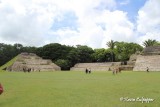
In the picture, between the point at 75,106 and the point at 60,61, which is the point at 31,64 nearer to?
the point at 60,61

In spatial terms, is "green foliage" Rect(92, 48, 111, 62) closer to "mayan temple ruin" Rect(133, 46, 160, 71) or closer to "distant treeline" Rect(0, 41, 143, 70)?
"distant treeline" Rect(0, 41, 143, 70)

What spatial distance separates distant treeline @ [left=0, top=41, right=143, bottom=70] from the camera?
320ft

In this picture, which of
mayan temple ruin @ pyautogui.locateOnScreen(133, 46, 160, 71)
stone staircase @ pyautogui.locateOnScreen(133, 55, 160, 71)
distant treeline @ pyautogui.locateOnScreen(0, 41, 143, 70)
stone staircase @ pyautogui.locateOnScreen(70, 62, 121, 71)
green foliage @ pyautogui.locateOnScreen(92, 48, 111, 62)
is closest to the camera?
stone staircase @ pyautogui.locateOnScreen(133, 55, 160, 71)

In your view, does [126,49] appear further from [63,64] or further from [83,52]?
[63,64]

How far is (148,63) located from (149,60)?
58.4 inches

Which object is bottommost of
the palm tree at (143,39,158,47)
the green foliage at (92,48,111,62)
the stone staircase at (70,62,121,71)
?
the stone staircase at (70,62,121,71)

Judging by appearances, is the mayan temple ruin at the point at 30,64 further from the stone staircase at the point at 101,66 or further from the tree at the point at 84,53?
the tree at the point at 84,53

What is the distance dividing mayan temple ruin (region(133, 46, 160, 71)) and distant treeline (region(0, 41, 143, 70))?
27.3 metres

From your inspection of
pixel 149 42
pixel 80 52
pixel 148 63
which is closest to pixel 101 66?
pixel 80 52

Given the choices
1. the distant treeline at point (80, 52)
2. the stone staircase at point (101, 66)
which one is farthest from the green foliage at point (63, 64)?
the stone staircase at point (101, 66)

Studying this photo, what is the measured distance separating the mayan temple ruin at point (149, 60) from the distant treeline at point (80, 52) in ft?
89.6

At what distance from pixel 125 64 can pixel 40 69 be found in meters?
25.3

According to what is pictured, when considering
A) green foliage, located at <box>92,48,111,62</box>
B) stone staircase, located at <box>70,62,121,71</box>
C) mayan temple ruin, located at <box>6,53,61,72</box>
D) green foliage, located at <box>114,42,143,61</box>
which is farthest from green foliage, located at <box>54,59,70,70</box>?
green foliage, located at <box>114,42,143,61</box>

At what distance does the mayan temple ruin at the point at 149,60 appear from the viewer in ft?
204
